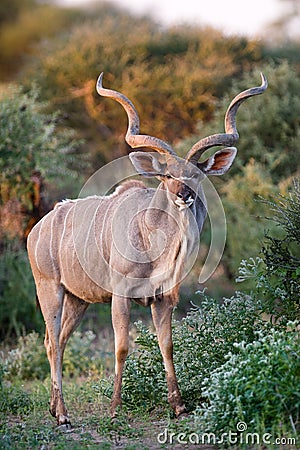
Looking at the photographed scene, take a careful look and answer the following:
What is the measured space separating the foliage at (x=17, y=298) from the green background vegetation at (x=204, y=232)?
0.7 inches

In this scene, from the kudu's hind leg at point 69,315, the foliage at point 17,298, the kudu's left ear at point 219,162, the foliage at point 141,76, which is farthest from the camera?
the foliage at point 141,76

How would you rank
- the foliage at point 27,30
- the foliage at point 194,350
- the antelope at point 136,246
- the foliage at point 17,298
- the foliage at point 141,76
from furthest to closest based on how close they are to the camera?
the foliage at point 27,30, the foliage at point 141,76, the foliage at point 17,298, the foliage at point 194,350, the antelope at point 136,246

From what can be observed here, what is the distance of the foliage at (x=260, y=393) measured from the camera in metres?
4.03

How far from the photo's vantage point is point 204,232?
10.8m

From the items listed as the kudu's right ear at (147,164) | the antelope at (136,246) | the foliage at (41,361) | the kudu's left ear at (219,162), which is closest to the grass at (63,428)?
the antelope at (136,246)

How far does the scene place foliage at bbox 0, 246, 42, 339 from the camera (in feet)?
28.1

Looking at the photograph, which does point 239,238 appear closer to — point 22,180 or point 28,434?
point 22,180

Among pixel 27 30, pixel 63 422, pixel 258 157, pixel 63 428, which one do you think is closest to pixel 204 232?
pixel 258 157

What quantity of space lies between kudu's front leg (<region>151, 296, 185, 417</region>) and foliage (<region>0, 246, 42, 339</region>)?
3.42 metres

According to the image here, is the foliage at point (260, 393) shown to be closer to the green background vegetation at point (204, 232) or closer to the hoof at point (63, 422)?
the green background vegetation at point (204, 232)

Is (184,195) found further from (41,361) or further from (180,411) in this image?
(41,361)

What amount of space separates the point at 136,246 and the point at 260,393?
4.65 ft

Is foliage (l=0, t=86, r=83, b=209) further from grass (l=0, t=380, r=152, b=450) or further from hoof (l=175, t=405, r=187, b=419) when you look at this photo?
hoof (l=175, t=405, r=187, b=419)

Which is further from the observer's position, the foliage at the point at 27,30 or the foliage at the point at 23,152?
the foliage at the point at 27,30
